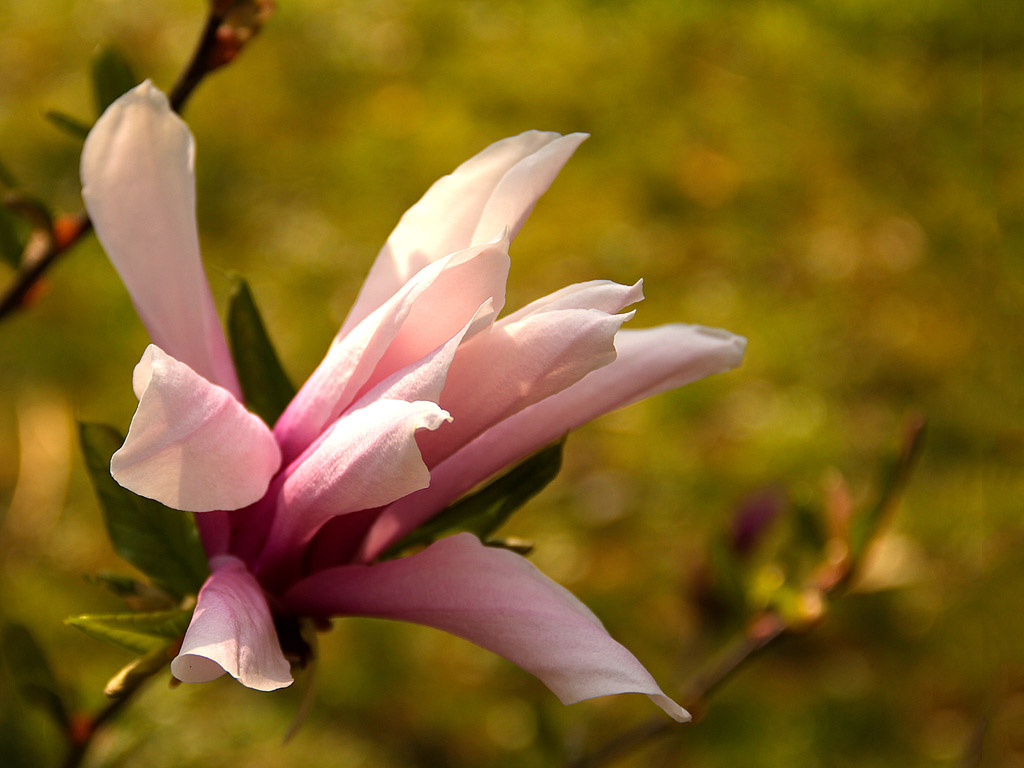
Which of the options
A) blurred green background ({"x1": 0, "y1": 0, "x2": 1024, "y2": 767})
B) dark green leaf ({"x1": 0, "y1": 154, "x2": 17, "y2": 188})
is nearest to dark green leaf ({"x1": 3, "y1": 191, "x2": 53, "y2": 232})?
dark green leaf ({"x1": 0, "y1": 154, "x2": 17, "y2": 188})

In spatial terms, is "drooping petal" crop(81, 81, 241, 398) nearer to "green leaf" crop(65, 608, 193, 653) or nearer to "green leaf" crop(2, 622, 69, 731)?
"green leaf" crop(65, 608, 193, 653)

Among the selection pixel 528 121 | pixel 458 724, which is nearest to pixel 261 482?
pixel 458 724

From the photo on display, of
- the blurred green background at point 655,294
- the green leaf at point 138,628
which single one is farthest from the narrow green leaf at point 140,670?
the blurred green background at point 655,294

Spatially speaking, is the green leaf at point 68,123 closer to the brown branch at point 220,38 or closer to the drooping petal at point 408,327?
the brown branch at point 220,38

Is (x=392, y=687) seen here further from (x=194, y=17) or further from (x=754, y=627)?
(x=194, y=17)

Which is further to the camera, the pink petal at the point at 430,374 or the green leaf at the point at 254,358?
the green leaf at the point at 254,358

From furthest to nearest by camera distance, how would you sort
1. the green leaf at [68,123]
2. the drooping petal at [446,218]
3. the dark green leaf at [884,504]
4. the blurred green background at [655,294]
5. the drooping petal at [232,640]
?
the blurred green background at [655,294] → the dark green leaf at [884,504] → the green leaf at [68,123] → the drooping petal at [446,218] → the drooping petal at [232,640]
